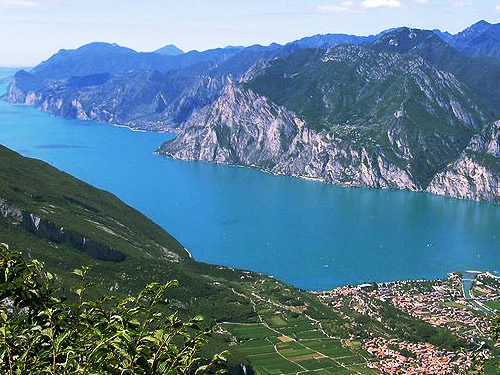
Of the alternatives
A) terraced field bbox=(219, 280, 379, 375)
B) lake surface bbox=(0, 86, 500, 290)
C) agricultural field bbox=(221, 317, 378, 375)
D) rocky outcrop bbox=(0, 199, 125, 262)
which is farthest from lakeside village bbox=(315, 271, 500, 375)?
rocky outcrop bbox=(0, 199, 125, 262)

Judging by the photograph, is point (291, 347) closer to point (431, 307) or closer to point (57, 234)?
point (431, 307)

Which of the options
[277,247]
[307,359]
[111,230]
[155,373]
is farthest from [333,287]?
[155,373]

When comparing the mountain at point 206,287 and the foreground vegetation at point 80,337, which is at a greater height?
the foreground vegetation at point 80,337

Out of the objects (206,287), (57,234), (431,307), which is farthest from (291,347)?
(57,234)

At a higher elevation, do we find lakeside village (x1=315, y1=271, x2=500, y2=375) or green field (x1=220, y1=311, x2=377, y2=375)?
lakeside village (x1=315, y1=271, x2=500, y2=375)

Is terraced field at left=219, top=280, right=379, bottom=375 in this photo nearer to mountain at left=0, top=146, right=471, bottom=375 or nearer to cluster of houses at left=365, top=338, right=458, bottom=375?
mountain at left=0, top=146, right=471, bottom=375

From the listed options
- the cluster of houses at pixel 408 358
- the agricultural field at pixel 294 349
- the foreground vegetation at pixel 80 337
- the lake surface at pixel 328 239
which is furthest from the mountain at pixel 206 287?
the foreground vegetation at pixel 80 337

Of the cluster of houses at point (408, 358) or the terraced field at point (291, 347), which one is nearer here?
the cluster of houses at point (408, 358)

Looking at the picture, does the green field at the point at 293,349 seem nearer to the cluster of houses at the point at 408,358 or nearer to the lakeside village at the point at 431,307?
the cluster of houses at the point at 408,358
